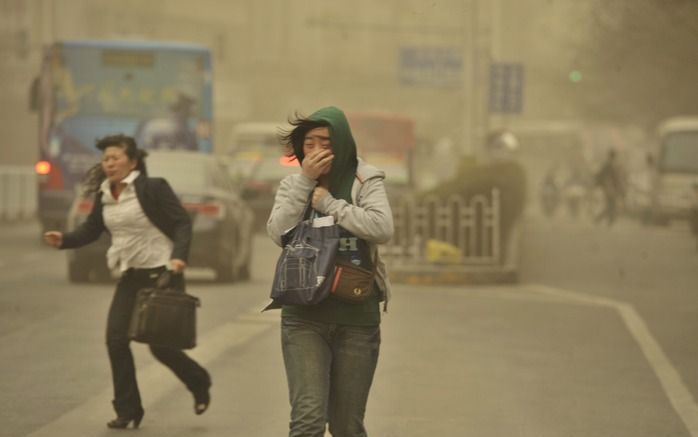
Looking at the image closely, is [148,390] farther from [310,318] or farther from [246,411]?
[310,318]

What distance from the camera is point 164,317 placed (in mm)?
9047

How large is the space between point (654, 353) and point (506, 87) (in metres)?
25.3

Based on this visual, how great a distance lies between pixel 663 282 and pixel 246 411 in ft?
41.4

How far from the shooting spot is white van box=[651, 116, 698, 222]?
39.9 m

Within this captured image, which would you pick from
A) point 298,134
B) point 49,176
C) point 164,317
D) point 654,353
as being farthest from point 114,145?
point 49,176

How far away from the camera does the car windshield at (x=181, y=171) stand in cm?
1919

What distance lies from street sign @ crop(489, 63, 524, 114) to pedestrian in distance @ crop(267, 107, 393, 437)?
104 ft

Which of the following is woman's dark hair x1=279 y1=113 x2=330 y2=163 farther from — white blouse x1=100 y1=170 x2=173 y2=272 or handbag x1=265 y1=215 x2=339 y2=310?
white blouse x1=100 y1=170 x2=173 y2=272

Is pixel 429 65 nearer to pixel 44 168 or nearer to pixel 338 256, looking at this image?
pixel 44 168

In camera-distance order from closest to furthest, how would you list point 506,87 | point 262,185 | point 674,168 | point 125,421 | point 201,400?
point 125,421
point 201,400
point 262,185
point 506,87
point 674,168

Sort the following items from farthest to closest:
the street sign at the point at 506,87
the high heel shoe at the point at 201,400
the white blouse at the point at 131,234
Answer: the street sign at the point at 506,87 → the high heel shoe at the point at 201,400 → the white blouse at the point at 131,234

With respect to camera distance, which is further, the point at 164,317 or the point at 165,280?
the point at 165,280

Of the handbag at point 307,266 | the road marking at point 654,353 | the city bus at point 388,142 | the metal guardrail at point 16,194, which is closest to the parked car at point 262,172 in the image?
the city bus at point 388,142

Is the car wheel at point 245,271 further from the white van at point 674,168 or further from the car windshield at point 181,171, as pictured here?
the white van at point 674,168
